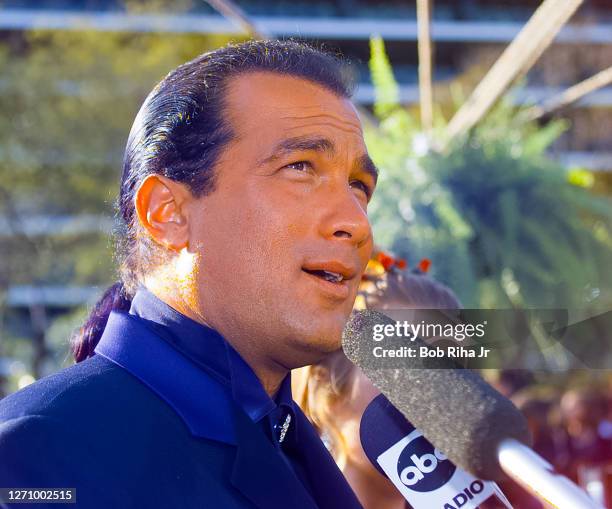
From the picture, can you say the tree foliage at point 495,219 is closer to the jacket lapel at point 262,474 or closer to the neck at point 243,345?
the neck at point 243,345

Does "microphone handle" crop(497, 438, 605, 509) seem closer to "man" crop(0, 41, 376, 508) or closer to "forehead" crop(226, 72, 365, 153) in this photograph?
"man" crop(0, 41, 376, 508)

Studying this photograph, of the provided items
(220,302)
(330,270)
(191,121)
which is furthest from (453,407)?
(191,121)

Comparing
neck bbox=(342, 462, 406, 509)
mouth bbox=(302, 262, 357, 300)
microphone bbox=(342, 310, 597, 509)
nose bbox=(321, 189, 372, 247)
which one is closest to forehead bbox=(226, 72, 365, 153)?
nose bbox=(321, 189, 372, 247)

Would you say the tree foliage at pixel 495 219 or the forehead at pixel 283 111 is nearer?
the forehead at pixel 283 111

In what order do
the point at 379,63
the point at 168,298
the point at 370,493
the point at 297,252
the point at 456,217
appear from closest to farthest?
the point at 297,252, the point at 168,298, the point at 370,493, the point at 456,217, the point at 379,63

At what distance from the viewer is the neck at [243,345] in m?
1.34

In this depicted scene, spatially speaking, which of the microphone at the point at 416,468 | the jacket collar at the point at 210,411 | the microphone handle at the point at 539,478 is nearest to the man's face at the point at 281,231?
the jacket collar at the point at 210,411

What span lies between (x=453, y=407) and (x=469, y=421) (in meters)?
0.05

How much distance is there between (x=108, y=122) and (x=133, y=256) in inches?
527

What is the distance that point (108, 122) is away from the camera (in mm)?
14445

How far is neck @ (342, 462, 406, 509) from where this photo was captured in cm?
211

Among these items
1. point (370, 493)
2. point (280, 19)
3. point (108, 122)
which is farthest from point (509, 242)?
point (280, 19)

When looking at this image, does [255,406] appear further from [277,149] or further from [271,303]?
[277,149]

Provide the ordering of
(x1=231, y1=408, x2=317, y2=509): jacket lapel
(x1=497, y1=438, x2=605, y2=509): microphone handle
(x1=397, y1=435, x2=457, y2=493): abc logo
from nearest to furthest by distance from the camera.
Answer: (x1=497, y1=438, x2=605, y2=509): microphone handle → (x1=231, y1=408, x2=317, y2=509): jacket lapel → (x1=397, y1=435, x2=457, y2=493): abc logo
